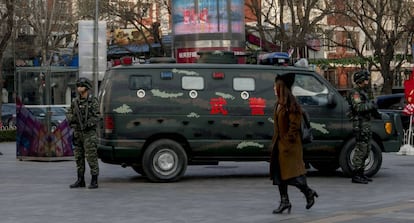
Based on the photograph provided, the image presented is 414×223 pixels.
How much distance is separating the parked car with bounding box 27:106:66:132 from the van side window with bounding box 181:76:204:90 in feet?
20.8

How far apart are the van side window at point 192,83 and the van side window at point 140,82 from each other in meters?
0.60

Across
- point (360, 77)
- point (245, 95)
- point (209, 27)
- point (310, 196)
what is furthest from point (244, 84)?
point (209, 27)

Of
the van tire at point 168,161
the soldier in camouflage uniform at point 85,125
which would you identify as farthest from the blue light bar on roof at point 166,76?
the soldier in camouflage uniform at point 85,125

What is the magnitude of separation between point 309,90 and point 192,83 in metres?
2.16

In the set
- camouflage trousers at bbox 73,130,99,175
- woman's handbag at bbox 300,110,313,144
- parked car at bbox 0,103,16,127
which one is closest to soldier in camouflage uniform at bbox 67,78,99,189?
camouflage trousers at bbox 73,130,99,175

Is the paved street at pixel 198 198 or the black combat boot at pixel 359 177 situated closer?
the paved street at pixel 198 198

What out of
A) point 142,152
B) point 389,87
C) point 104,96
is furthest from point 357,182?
point 389,87

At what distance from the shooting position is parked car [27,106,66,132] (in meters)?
19.8

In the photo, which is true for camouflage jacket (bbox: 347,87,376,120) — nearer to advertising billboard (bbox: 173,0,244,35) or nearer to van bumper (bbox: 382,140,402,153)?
van bumper (bbox: 382,140,402,153)

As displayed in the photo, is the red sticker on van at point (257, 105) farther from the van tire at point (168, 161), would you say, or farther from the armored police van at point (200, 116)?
the van tire at point (168, 161)

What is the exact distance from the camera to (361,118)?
46.3 ft

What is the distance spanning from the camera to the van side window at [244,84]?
14656 millimetres

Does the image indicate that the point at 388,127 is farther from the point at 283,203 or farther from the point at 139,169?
the point at 283,203

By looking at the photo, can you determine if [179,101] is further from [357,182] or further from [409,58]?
[409,58]
